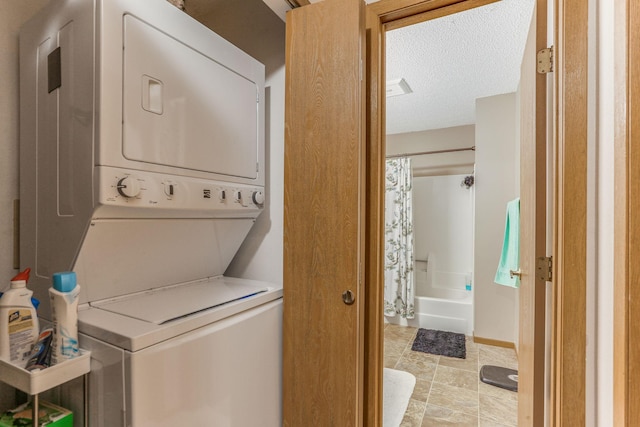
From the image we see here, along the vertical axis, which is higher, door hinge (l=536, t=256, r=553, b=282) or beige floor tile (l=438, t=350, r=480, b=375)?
door hinge (l=536, t=256, r=553, b=282)

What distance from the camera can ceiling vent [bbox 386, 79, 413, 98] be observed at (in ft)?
9.30

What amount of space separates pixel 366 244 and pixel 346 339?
399mm

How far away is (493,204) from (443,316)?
144 centimetres

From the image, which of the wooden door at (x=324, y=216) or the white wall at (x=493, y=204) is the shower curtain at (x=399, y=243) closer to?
the white wall at (x=493, y=204)

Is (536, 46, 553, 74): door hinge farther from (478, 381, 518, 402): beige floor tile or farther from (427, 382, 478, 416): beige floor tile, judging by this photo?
(478, 381, 518, 402): beige floor tile

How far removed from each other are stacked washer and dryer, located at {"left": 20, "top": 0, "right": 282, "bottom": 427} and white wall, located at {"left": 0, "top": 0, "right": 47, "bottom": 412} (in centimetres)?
5

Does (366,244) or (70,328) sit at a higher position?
(366,244)

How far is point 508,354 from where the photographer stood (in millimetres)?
3100

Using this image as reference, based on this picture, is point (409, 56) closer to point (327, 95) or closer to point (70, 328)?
point (327, 95)

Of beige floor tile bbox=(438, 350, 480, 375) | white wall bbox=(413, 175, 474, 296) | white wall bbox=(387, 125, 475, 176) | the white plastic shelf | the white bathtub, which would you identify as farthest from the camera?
white wall bbox=(413, 175, 474, 296)

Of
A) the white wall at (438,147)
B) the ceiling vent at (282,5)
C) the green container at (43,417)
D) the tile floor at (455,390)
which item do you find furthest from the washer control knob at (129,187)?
the white wall at (438,147)

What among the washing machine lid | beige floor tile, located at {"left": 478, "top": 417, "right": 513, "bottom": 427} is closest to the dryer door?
the washing machine lid

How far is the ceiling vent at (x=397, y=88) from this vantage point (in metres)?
2.83

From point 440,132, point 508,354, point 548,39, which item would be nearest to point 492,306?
point 508,354
